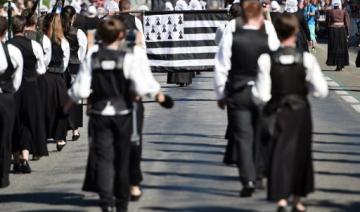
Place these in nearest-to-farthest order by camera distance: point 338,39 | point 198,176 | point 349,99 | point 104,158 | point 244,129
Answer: point 104,158, point 244,129, point 198,176, point 349,99, point 338,39

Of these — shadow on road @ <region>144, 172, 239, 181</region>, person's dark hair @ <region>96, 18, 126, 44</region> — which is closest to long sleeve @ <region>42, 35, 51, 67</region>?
shadow on road @ <region>144, 172, 239, 181</region>

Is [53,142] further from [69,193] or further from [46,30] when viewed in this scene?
[69,193]

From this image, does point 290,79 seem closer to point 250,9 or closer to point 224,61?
point 250,9

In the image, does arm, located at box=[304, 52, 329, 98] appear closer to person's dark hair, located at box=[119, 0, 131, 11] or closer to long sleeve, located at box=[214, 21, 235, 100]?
long sleeve, located at box=[214, 21, 235, 100]

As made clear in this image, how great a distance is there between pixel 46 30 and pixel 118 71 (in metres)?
5.54

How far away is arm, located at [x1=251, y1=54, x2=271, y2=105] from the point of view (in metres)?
10.4

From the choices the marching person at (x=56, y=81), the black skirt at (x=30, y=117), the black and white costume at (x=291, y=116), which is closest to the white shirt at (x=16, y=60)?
the black skirt at (x=30, y=117)

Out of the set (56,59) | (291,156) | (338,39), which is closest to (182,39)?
(56,59)

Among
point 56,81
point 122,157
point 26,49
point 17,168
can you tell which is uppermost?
point 26,49

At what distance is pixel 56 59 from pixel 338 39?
60.9 ft

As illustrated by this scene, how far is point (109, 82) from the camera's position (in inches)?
410

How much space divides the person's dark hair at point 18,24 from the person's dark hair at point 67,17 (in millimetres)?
2306

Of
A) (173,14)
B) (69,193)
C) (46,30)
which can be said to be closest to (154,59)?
(173,14)

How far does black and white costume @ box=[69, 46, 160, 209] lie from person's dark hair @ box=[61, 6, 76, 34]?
245 inches
